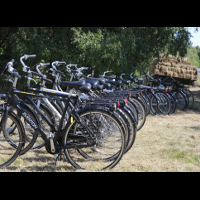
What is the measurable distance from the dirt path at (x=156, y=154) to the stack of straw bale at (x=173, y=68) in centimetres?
615

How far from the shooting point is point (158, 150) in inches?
155

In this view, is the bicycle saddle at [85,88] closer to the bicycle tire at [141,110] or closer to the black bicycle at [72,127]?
the black bicycle at [72,127]

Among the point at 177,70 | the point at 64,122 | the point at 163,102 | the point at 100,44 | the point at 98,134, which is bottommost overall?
the point at 98,134

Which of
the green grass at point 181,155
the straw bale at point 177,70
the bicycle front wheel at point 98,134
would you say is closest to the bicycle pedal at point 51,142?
the bicycle front wheel at point 98,134

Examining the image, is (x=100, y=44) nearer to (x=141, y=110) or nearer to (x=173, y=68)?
(x=141, y=110)

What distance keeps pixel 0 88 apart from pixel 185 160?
604cm

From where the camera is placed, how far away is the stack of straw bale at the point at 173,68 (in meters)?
11.5

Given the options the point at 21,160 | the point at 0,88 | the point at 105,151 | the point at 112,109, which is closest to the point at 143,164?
the point at 105,151

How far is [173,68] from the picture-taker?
12055mm

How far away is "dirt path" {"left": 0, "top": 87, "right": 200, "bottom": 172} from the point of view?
3201 millimetres

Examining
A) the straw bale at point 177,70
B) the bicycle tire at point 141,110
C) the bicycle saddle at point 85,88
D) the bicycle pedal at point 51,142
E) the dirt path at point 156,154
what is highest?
the straw bale at point 177,70

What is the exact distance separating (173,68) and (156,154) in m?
9.14

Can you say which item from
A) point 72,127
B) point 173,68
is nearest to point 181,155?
point 72,127

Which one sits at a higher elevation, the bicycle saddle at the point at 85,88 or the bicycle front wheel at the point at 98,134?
the bicycle saddle at the point at 85,88
